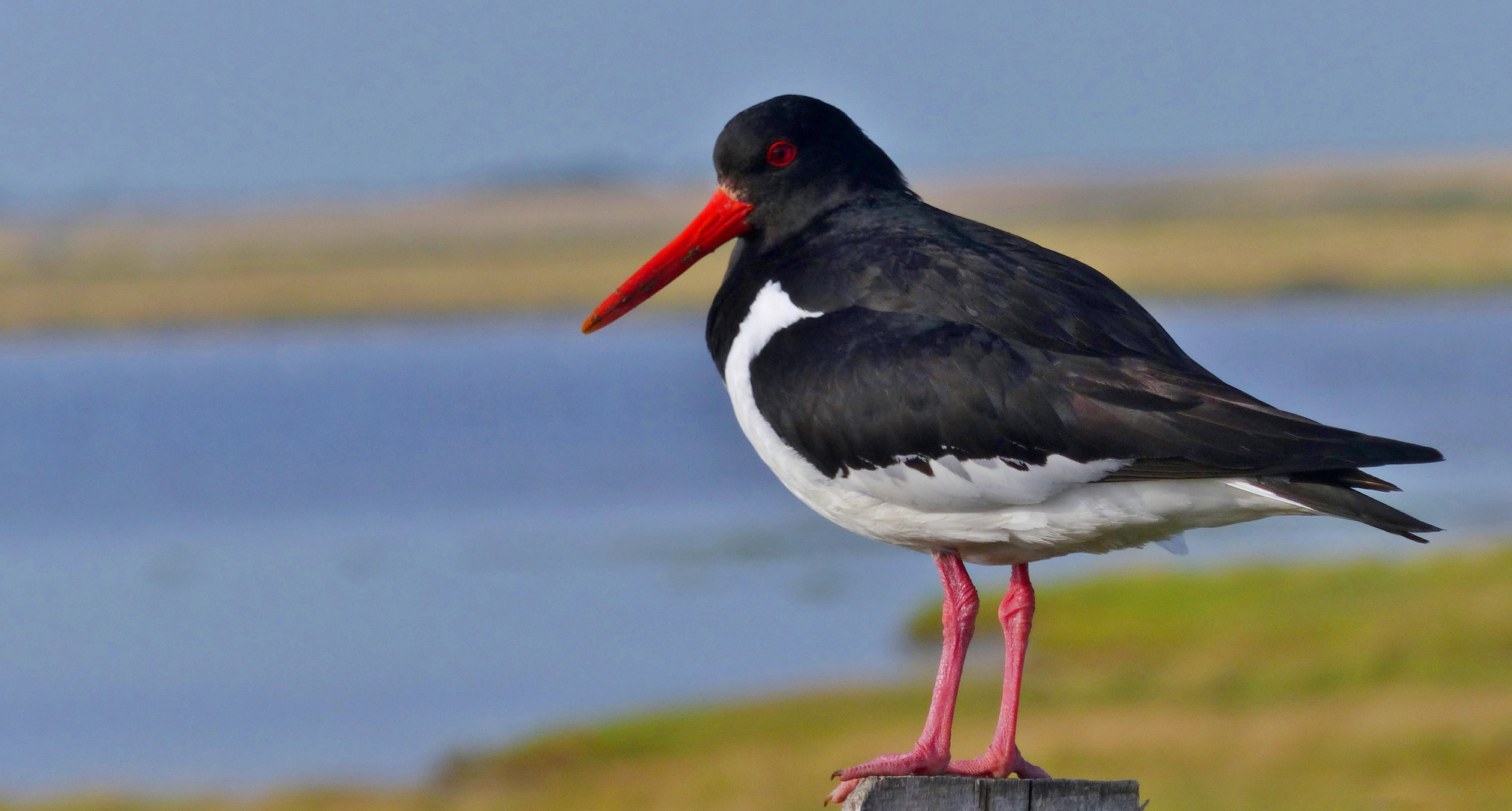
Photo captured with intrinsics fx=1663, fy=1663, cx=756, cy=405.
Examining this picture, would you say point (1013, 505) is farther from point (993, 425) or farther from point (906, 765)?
point (906, 765)

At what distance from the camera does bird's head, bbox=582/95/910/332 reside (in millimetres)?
6434

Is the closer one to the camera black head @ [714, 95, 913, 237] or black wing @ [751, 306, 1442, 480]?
black wing @ [751, 306, 1442, 480]

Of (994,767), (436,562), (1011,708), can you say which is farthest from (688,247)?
(436,562)

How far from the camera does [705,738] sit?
17.1 meters

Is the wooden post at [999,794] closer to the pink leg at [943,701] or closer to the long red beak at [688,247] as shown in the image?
the pink leg at [943,701]

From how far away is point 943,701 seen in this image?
5453 millimetres

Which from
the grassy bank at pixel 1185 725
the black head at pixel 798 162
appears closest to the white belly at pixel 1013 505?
the black head at pixel 798 162

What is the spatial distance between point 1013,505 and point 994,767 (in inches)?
35.0

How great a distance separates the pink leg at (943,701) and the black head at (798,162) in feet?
4.94

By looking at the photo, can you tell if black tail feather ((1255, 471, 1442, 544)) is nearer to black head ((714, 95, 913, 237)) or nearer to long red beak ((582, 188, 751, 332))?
black head ((714, 95, 913, 237))

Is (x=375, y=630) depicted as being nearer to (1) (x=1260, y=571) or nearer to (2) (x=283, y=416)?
(1) (x=1260, y=571)

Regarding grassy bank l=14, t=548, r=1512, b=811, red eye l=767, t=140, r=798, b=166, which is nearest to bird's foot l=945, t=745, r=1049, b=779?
red eye l=767, t=140, r=798, b=166

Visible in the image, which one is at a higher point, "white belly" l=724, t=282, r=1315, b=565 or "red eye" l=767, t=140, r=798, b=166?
"red eye" l=767, t=140, r=798, b=166

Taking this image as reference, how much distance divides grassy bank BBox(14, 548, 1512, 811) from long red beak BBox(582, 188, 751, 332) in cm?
735
